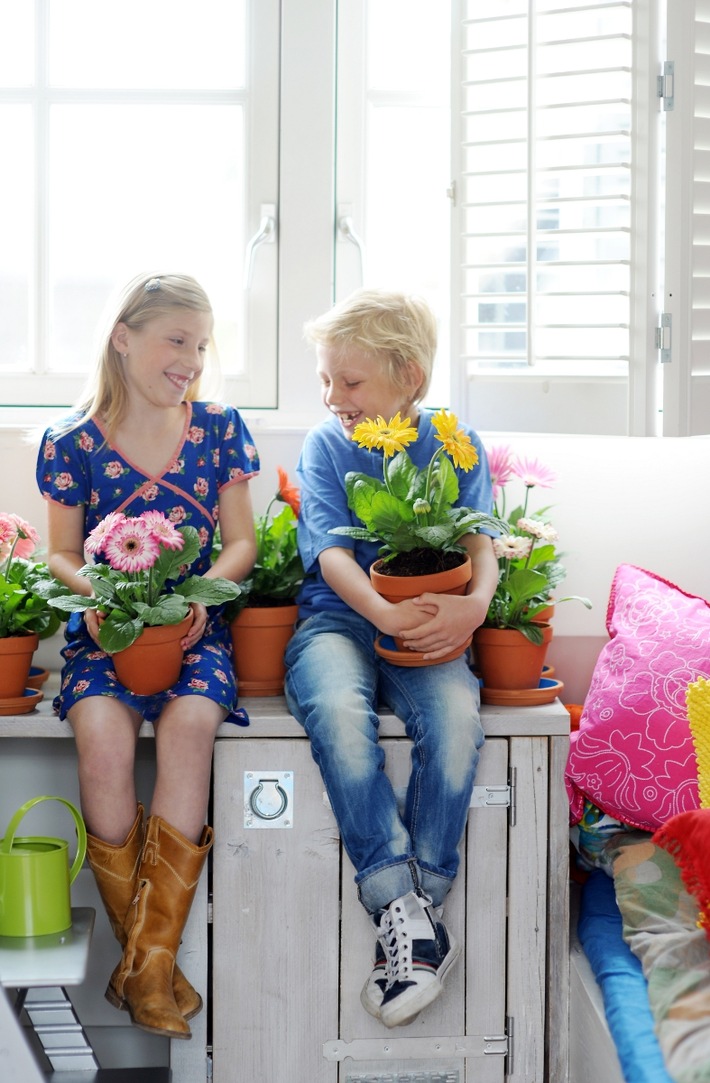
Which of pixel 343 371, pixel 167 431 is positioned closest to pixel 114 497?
pixel 167 431

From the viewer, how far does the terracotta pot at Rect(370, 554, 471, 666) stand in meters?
1.64

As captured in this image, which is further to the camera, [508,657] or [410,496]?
[508,657]

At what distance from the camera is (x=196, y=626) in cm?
169

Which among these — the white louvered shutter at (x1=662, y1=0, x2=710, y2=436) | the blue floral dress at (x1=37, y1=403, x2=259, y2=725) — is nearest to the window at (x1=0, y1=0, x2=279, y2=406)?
the blue floral dress at (x1=37, y1=403, x2=259, y2=725)

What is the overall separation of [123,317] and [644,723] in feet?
3.31

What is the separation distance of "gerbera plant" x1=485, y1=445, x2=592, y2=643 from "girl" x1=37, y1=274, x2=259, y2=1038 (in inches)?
15.8

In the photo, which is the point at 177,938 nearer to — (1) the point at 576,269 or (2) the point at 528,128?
(1) the point at 576,269

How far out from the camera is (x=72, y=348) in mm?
2158

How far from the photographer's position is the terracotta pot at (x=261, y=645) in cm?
179

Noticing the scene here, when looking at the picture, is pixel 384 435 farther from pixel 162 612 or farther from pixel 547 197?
pixel 547 197

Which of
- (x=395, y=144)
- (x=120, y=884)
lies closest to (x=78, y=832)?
(x=120, y=884)

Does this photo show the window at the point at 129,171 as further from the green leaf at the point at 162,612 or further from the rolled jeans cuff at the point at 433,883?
the rolled jeans cuff at the point at 433,883

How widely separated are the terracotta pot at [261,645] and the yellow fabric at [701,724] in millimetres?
613

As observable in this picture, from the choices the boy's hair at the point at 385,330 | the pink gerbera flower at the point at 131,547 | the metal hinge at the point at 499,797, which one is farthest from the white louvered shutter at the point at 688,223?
the pink gerbera flower at the point at 131,547
